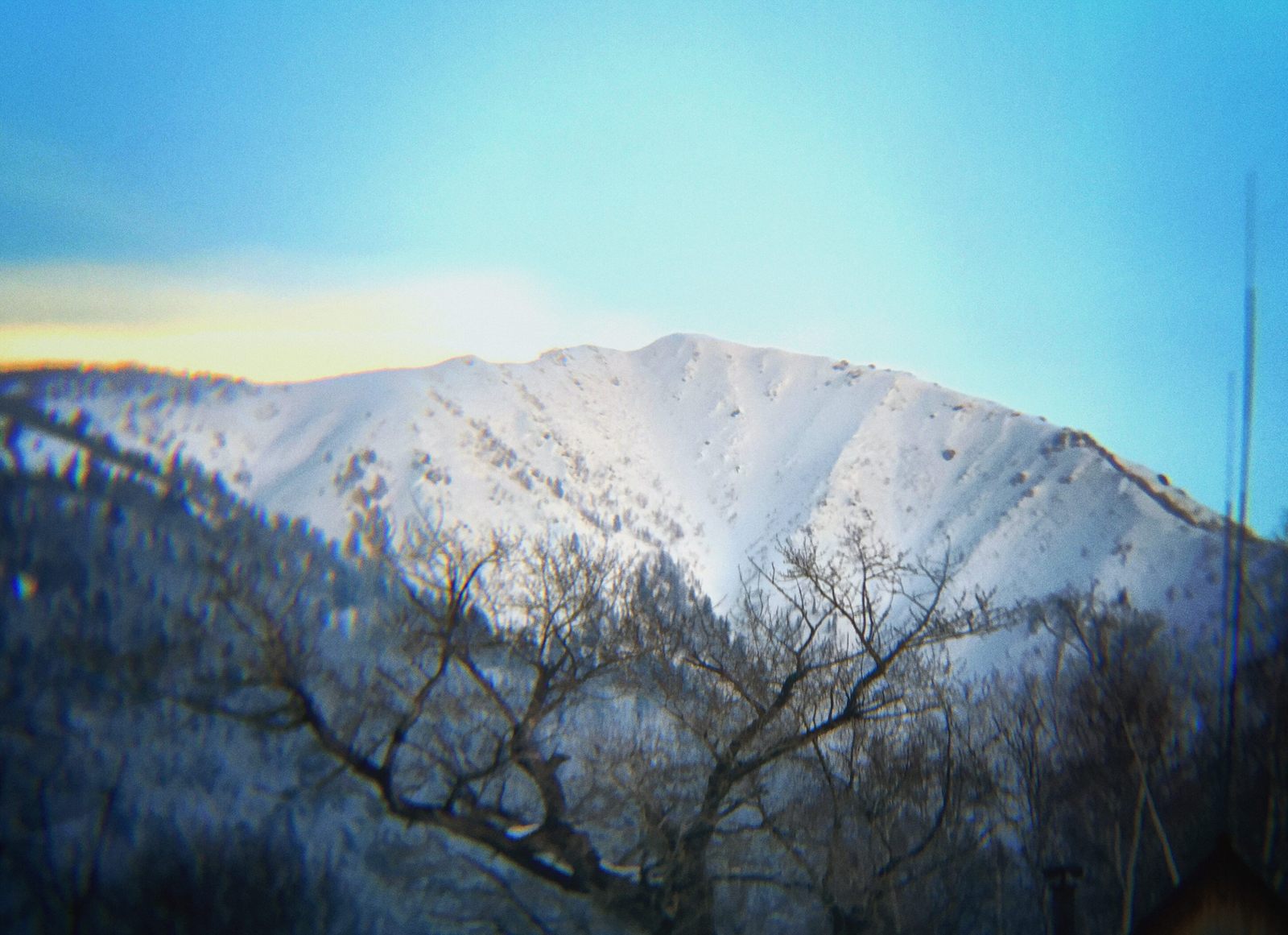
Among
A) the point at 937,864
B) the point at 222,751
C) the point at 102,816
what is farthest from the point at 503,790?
the point at 937,864

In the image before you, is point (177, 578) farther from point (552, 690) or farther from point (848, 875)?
point (848, 875)

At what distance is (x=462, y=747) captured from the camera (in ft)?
29.1

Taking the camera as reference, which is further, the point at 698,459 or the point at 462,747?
the point at 698,459

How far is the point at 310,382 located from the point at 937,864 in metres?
10.7

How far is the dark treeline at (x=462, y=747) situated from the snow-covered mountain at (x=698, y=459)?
947 millimetres

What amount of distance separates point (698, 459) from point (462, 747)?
1932 centimetres

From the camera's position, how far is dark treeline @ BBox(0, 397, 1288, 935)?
7.56m

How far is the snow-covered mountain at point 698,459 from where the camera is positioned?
10.3m

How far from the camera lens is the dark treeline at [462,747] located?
24.8 feet

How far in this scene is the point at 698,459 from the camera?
90.1 ft

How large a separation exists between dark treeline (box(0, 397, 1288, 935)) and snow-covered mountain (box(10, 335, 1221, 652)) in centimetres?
95

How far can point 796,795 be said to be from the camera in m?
9.16

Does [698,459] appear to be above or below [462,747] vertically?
above

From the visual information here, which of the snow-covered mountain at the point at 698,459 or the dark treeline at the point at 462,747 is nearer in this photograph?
the dark treeline at the point at 462,747
